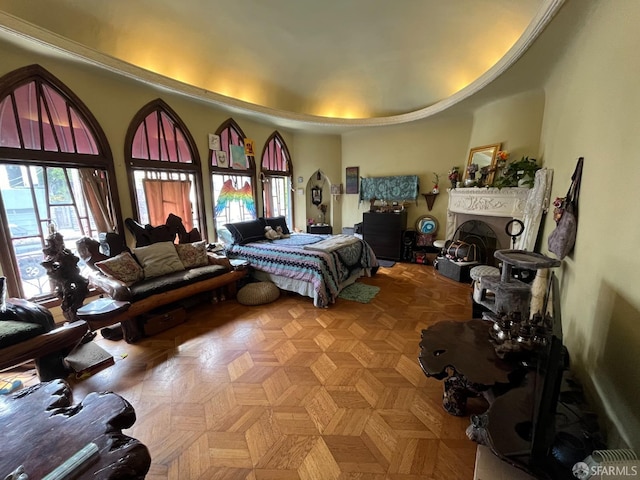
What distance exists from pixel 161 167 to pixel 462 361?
414cm

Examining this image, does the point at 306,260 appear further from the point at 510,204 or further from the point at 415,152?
the point at 415,152

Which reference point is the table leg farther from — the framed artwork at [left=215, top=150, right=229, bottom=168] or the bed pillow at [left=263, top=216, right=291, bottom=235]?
the framed artwork at [left=215, top=150, right=229, bottom=168]

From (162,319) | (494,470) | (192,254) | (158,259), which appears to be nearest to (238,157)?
(192,254)

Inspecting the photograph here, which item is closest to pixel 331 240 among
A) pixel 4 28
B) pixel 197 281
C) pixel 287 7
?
pixel 197 281

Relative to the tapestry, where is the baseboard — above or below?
below


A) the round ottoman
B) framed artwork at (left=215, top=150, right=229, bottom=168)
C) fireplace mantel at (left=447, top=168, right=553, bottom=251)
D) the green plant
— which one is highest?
framed artwork at (left=215, top=150, right=229, bottom=168)

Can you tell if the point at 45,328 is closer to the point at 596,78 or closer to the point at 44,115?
the point at 44,115

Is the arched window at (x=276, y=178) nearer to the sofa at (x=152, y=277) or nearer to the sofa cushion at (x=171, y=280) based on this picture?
the sofa at (x=152, y=277)

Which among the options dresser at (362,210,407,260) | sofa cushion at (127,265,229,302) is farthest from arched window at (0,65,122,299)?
dresser at (362,210,407,260)

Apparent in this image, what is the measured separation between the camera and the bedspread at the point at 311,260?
326 cm

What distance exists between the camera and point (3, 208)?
240 centimetres

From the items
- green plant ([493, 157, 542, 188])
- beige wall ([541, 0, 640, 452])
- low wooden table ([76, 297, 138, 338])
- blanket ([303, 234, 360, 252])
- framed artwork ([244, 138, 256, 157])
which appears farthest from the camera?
framed artwork ([244, 138, 256, 157])

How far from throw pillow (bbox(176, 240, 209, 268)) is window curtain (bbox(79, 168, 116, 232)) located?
839 millimetres

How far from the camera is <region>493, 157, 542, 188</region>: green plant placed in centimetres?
321
